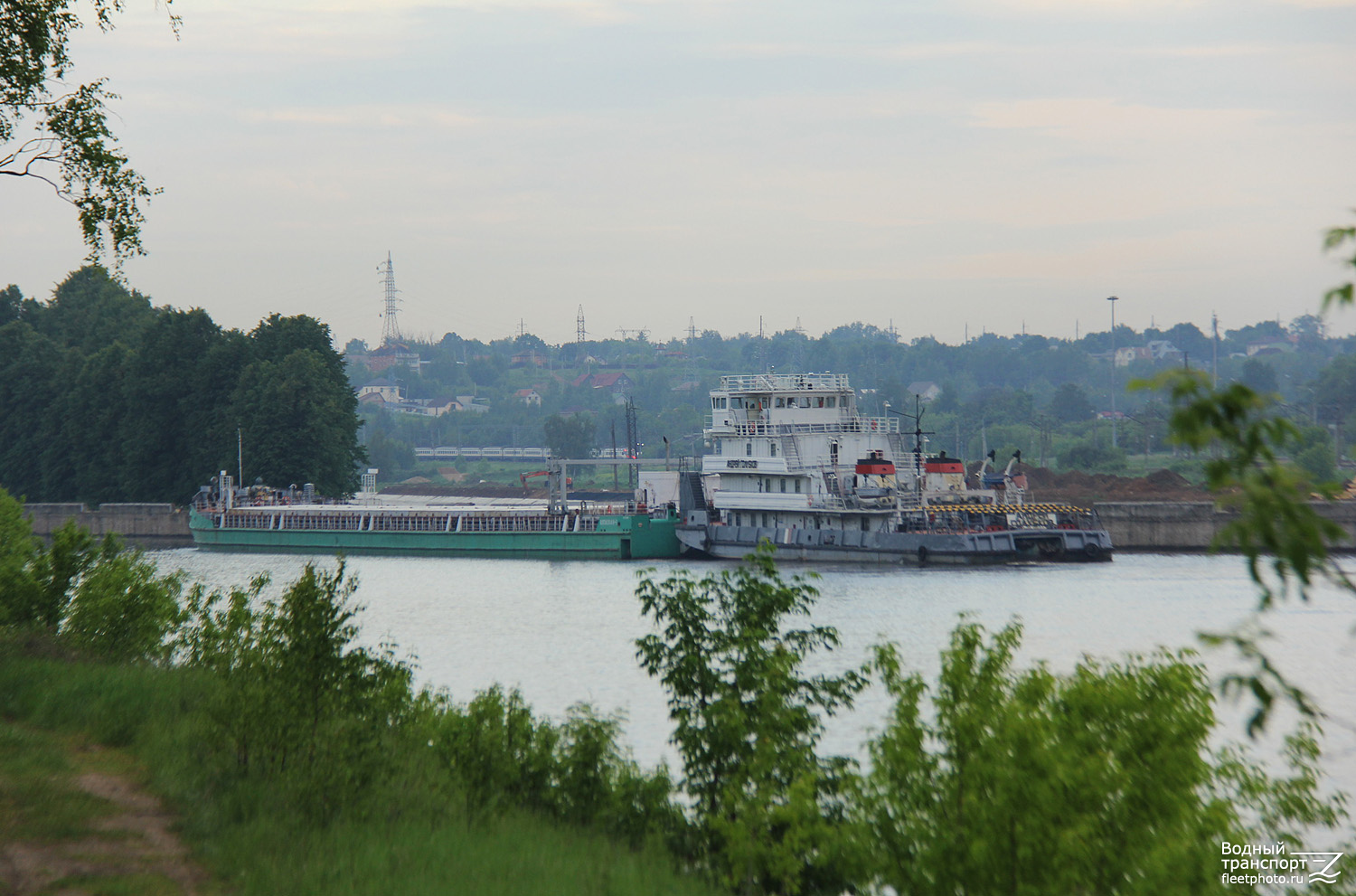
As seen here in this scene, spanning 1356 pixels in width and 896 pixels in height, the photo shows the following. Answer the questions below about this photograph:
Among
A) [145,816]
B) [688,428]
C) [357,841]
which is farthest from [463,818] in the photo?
[688,428]

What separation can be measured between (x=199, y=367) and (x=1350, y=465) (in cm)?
8041

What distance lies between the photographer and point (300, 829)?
12.0 m

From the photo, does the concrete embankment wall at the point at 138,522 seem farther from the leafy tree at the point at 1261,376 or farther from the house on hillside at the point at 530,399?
the leafy tree at the point at 1261,376

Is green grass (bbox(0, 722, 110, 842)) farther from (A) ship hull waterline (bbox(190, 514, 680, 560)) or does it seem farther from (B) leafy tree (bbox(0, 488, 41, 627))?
(A) ship hull waterline (bbox(190, 514, 680, 560))

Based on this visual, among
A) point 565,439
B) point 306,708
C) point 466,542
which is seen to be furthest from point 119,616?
point 565,439

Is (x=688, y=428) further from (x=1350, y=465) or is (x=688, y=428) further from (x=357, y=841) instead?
(x=357, y=841)

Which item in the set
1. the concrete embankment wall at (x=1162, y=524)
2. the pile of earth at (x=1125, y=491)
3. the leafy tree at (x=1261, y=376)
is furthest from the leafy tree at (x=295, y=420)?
the leafy tree at (x=1261, y=376)

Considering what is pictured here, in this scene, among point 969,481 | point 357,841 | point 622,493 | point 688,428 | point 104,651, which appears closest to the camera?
point 357,841

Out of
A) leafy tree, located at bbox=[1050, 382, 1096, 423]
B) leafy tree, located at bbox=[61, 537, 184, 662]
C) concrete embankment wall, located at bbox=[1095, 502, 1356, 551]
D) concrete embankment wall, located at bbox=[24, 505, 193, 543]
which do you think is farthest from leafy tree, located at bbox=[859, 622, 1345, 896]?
leafy tree, located at bbox=[1050, 382, 1096, 423]

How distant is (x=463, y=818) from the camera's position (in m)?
12.8

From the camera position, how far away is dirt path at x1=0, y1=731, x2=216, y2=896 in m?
9.72

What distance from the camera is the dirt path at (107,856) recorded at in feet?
31.9

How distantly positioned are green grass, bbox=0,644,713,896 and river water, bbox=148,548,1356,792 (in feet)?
15.9

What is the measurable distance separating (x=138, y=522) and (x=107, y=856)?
73.2 m
